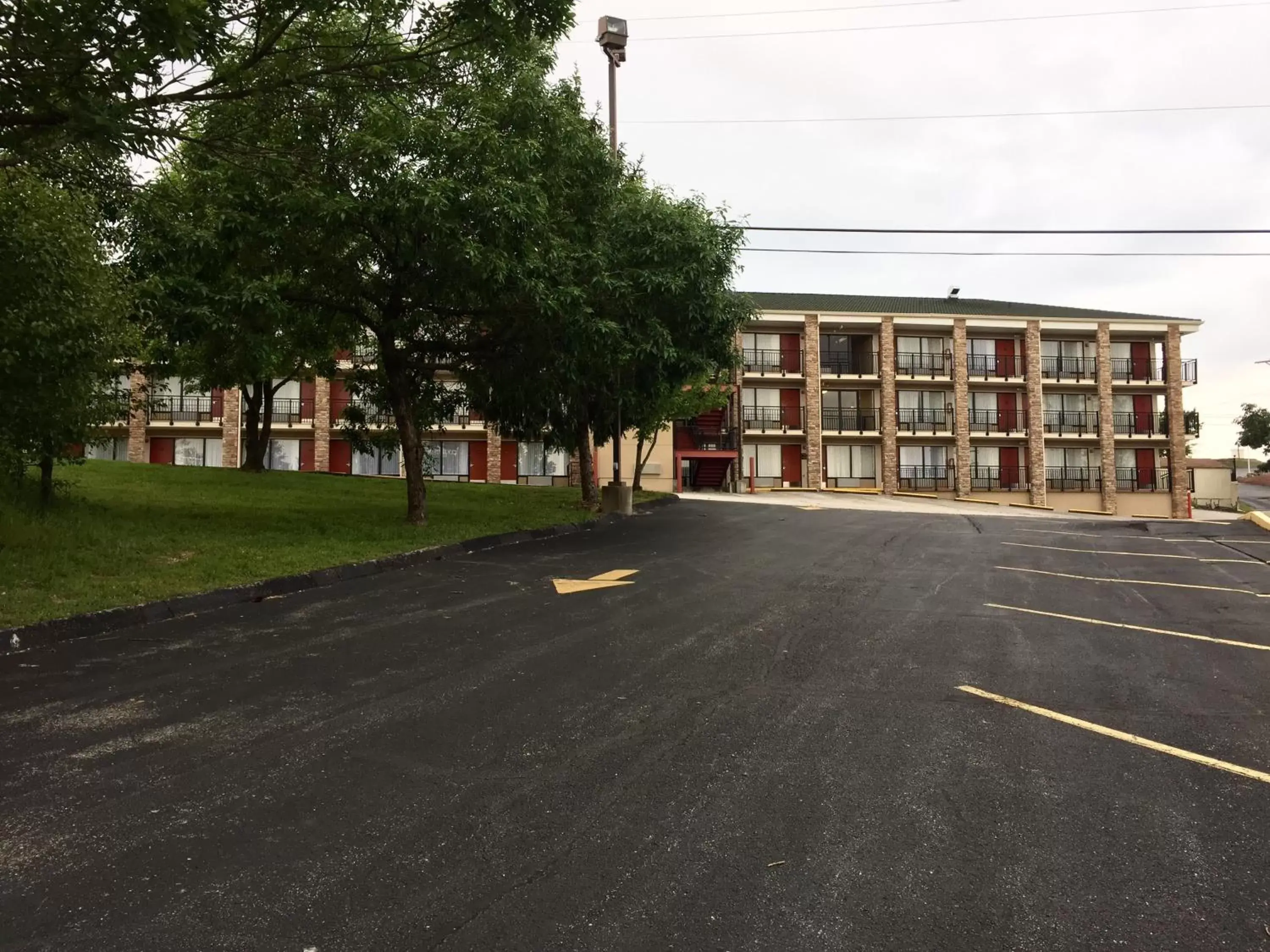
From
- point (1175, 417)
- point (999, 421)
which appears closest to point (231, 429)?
point (999, 421)

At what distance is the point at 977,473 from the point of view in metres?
43.9

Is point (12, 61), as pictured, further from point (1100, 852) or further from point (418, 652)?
point (1100, 852)

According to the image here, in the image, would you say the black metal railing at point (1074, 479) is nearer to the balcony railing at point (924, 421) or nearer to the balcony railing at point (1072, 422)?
the balcony railing at point (1072, 422)

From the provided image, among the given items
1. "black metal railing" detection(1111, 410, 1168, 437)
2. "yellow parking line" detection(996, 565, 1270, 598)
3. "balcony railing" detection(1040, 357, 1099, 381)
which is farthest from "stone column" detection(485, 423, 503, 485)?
"black metal railing" detection(1111, 410, 1168, 437)

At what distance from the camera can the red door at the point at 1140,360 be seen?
45.3 meters

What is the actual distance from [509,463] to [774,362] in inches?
603

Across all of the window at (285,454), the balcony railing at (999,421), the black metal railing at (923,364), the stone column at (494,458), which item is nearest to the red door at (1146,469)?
the balcony railing at (999,421)

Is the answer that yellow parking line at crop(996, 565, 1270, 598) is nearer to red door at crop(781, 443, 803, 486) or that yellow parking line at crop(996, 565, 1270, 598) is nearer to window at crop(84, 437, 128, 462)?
red door at crop(781, 443, 803, 486)

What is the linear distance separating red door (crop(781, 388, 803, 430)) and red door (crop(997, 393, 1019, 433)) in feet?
37.6

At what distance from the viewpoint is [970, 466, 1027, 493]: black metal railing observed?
4369 centimetres

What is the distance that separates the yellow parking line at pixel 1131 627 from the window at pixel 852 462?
35.2m

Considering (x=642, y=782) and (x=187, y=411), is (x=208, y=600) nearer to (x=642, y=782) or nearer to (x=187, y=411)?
(x=642, y=782)

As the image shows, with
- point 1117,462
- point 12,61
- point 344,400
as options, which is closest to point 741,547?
point 12,61

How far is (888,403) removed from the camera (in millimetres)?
42375
